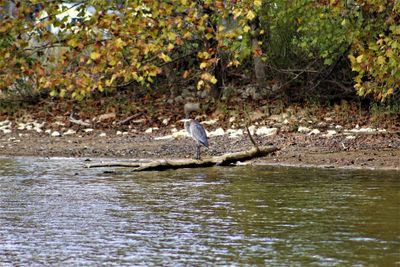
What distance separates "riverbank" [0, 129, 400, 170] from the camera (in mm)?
18531

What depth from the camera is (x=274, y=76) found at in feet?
86.8

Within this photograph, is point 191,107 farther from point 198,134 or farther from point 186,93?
point 198,134

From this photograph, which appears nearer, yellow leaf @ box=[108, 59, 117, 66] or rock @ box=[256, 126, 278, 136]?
yellow leaf @ box=[108, 59, 117, 66]

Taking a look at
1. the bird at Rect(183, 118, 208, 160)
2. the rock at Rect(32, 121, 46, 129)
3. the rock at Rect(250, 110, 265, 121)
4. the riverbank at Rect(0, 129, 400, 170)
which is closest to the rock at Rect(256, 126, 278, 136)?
the riverbank at Rect(0, 129, 400, 170)

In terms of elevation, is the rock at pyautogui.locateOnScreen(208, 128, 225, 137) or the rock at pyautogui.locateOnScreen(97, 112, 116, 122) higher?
the rock at pyautogui.locateOnScreen(97, 112, 116, 122)

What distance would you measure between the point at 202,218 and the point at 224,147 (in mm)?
9029

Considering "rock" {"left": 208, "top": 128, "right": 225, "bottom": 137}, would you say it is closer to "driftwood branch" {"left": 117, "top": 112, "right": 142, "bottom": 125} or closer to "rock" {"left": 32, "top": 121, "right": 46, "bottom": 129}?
"driftwood branch" {"left": 117, "top": 112, "right": 142, "bottom": 125}

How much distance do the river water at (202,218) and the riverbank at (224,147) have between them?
1.22m

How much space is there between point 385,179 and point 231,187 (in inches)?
102

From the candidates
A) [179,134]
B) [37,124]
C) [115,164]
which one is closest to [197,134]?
[115,164]

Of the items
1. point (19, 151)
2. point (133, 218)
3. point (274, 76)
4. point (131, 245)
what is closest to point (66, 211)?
point (133, 218)

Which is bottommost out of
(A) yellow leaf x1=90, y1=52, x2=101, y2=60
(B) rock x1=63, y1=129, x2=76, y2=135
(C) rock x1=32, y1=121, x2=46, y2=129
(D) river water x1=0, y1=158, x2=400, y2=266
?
(D) river water x1=0, y1=158, x2=400, y2=266

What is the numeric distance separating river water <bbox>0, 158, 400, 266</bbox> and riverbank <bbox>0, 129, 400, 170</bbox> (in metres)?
1.22

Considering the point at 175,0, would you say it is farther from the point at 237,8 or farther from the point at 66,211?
the point at 66,211
